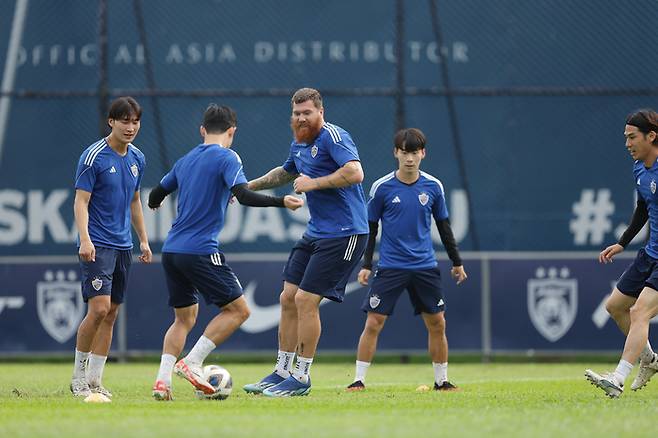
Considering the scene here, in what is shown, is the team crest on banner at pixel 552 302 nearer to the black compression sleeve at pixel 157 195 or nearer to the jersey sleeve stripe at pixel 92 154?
the black compression sleeve at pixel 157 195

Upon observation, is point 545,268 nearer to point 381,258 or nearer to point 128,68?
point 381,258

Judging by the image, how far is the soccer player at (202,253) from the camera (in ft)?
30.2

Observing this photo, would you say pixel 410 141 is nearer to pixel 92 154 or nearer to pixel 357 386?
pixel 357 386

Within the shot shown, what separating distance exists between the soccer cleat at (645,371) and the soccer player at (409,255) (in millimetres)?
1564

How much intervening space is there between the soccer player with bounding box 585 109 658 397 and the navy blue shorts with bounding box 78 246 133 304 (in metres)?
3.64

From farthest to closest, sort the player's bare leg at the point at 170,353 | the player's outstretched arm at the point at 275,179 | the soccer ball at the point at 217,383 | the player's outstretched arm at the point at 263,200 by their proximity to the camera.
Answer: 1. the player's outstretched arm at the point at 275,179
2. the soccer ball at the point at 217,383
3. the player's bare leg at the point at 170,353
4. the player's outstretched arm at the point at 263,200

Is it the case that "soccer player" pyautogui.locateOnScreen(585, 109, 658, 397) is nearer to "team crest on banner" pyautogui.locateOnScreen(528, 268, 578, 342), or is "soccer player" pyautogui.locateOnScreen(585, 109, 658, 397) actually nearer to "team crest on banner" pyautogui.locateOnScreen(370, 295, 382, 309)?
"team crest on banner" pyautogui.locateOnScreen(370, 295, 382, 309)

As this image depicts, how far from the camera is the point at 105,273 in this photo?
979 centimetres

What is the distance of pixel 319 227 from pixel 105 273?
66.0 inches

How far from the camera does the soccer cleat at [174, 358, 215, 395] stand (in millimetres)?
9047

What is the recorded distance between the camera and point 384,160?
1716 cm

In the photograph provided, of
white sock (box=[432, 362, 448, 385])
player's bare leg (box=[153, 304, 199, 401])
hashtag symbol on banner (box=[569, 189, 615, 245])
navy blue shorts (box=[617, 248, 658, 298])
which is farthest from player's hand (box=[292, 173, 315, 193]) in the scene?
hashtag symbol on banner (box=[569, 189, 615, 245])

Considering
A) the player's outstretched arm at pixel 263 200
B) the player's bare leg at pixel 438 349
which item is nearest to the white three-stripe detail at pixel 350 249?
the player's outstretched arm at pixel 263 200

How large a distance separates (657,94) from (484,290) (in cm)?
383
